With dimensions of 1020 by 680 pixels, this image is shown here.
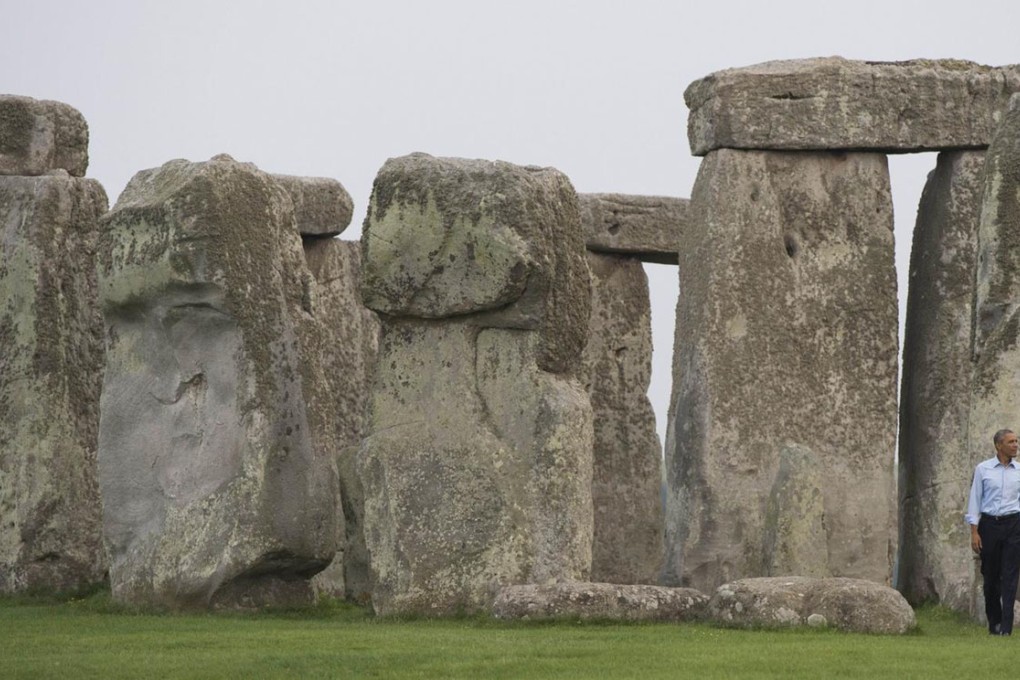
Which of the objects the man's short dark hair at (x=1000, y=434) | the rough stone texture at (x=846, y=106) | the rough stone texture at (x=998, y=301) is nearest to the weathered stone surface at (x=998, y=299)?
the rough stone texture at (x=998, y=301)

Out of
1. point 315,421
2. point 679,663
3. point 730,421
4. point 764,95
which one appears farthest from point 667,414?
point 679,663

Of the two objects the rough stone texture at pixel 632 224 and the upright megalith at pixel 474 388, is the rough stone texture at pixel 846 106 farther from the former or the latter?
the upright megalith at pixel 474 388

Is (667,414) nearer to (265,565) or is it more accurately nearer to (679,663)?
(265,565)

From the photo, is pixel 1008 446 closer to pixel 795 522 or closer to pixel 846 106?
pixel 795 522

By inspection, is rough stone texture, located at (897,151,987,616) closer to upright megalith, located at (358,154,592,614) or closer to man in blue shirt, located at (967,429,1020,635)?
upright megalith, located at (358,154,592,614)

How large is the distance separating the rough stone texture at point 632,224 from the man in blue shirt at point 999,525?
8214 millimetres

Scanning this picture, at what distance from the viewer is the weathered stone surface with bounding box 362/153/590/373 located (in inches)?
787

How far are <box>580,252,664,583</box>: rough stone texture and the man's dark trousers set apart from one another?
7.35 meters

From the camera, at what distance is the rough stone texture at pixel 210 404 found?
20594 millimetres

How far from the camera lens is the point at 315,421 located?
21047 millimetres

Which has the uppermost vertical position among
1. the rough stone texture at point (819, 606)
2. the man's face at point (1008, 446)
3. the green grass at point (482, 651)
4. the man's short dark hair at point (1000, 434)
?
the man's short dark hair at point (1000, 434)

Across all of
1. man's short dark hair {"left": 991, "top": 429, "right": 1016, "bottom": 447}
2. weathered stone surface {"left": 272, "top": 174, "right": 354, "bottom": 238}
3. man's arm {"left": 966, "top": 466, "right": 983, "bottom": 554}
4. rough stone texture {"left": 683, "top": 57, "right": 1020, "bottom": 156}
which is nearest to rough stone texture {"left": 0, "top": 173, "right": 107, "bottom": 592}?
weathered stone surface {"left": 272, "top": 174, "right": 354, "bottom": 238}

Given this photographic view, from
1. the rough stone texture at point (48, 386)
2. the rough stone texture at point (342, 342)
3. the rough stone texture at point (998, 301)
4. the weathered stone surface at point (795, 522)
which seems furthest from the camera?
the rough stone texture at point (342, 342)

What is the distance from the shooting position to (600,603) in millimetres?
18672
